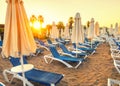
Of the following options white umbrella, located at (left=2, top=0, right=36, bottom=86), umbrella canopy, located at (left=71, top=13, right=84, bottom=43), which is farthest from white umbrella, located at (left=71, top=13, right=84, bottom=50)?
white umbrella, located at (left=2, top=0, right=36, bottom=86)

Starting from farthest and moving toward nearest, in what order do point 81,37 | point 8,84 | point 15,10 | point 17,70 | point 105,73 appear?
1. point 81,37
2. point 105,73
3. point 8,84
4. point 17,70
5. point 15,10

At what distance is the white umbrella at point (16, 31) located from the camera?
3865mm

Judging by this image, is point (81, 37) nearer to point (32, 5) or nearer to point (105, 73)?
point (105, 73)

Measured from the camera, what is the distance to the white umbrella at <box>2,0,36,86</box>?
12.7ft

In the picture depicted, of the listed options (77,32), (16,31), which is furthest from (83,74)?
(16,31)

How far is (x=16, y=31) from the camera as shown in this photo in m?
3.87

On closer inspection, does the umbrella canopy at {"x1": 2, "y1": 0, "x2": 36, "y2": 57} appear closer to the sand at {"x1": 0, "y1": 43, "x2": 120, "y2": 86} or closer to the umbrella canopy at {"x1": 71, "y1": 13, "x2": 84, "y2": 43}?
the sand at {"x1": 0, "y1": 43, "x2": 120, "y2": 86}

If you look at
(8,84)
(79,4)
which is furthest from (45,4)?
(8,84)

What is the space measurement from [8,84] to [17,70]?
47.7 inches

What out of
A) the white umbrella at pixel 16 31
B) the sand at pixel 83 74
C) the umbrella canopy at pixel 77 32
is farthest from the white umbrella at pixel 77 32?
the white umbrella at pixel 16 31

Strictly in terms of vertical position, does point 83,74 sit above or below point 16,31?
below

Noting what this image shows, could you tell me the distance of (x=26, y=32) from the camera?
402 cm

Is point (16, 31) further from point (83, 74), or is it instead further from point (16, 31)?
point (83, 74)

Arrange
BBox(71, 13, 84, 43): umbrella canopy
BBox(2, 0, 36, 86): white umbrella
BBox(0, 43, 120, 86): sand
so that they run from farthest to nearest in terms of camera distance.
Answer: BBox(71, 13, 84, 43): umbrella canopy → BBox(0, 43, 120, 86): sand → BBox(2, 0, 36, 86): white umbrella
